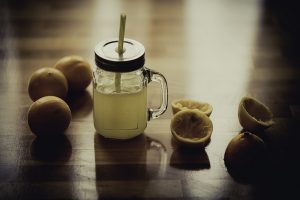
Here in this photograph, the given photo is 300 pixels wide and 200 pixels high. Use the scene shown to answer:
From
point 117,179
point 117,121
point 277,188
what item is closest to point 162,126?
point 117,121

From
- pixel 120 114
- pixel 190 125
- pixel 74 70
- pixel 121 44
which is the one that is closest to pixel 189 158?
pixel 190 125

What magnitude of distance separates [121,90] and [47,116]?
0.62 ft

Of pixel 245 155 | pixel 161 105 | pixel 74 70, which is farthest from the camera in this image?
pixel 74 70

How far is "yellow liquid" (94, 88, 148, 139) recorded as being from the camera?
137 centimetres

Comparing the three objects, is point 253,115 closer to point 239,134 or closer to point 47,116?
point 239,134

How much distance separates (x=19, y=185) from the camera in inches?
50.1

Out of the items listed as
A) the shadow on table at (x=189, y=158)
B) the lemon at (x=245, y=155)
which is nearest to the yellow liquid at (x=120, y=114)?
the shadow on table at (x=189, y=158)

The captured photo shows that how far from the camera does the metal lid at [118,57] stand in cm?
130

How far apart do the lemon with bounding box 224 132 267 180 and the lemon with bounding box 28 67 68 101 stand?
472mm

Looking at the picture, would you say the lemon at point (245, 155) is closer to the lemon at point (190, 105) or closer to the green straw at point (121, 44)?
the lemon at point (190, 105)

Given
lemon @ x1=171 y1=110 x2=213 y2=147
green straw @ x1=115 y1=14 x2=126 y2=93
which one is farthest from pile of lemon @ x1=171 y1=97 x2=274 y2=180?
green straw @ x1=115 y1=14 x2=126 y2=93

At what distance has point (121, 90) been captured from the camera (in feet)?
4.48

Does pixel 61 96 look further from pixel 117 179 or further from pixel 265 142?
pixel 265 142

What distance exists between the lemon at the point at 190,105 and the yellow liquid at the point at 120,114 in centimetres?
9
